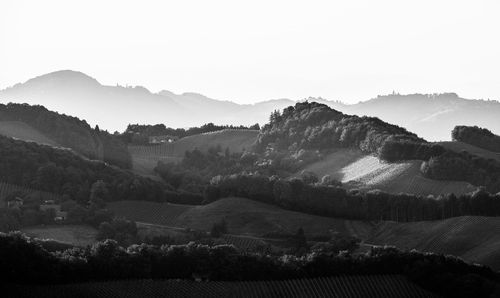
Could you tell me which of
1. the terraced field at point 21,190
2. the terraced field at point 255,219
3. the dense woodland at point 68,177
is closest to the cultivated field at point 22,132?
the dense woodland at point 68,177

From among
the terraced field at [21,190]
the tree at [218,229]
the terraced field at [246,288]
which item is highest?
the terraced field at [21,190]

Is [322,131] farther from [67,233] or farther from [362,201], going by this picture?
[67,233]

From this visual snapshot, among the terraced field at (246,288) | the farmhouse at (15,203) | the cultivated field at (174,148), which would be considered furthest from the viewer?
the cultivated field at (174,148)

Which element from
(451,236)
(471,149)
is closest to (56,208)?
(451,236)

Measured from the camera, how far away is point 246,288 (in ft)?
279

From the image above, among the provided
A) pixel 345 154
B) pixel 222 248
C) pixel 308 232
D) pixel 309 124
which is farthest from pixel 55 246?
pixel 309 124

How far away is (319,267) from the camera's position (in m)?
89.2

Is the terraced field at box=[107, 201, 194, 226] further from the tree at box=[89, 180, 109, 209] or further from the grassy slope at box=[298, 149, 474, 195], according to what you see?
the grassy slope at box=[298, 149, 474, 195]

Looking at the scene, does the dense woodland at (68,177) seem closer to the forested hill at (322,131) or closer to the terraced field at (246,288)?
the forested hill at (322,131)

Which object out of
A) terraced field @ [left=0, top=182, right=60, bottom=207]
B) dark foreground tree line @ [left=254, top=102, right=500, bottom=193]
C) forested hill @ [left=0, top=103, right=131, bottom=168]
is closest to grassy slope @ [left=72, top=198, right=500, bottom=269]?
terraced field @ [left=0, top=182, right=60, bottom=207]

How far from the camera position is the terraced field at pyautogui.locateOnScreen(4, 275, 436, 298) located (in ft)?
261

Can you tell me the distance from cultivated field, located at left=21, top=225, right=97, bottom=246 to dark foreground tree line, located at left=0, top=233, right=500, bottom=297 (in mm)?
19606

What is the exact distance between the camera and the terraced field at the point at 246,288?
261 feet

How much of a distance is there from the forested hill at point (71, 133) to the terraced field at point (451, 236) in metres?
49.1
